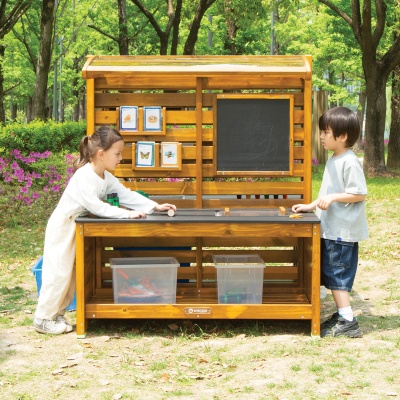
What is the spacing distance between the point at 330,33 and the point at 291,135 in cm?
2766

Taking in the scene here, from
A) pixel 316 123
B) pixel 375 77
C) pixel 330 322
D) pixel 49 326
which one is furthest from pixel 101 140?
pixel 316 123

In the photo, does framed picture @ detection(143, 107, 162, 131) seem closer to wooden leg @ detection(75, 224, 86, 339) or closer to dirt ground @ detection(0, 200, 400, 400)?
wooden leg @ detection(75, 224, 86, 339)

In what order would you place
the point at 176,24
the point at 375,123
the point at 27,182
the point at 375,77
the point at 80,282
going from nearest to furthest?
1. the point at 80,282
2. the point at 27,182
3. the point at 375,77
4. the point at 375,123
5. the point at 176,24

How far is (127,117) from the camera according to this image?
23.9ft

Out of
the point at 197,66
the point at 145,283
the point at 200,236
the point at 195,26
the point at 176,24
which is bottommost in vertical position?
the point at 145,283

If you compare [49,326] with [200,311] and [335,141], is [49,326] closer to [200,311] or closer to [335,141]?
[200,311]

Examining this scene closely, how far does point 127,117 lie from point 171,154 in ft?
1.65

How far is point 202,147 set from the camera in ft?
23.9

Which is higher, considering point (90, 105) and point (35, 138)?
point (90, 105)

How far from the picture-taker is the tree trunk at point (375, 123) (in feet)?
65.3

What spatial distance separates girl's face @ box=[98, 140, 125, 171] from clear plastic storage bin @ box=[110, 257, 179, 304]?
0.81 m

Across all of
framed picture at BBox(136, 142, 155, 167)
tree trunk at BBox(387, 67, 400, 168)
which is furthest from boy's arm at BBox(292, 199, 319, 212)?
tree trunk at BBox(387, 67, 400, 168)

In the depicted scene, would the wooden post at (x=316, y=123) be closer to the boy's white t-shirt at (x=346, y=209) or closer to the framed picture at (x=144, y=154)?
the framed picture at (x=144, y=154)

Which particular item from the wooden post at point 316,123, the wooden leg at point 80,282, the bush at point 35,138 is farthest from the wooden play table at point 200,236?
the wooden post at point 316,123
